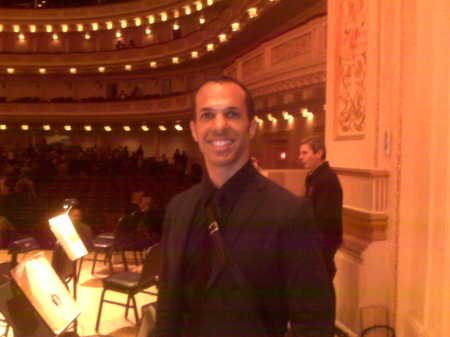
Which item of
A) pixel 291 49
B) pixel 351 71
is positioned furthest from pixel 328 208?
pixel 291 49

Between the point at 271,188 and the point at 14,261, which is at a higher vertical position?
the point at 271,188

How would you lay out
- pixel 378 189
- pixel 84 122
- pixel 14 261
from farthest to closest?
1. pixel 84 122
2. pixel 378 189
3. pixel 14 261

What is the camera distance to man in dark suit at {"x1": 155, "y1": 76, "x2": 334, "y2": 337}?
3.87 feet

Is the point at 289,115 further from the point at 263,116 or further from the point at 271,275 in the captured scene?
the point at 271,275

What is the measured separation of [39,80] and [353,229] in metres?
25.2

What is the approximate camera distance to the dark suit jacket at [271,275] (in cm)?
118

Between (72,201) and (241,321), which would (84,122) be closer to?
(72,201)

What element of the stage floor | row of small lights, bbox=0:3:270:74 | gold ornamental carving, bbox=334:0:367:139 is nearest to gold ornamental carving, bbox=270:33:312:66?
row of small lights, bbox=0:3:270:74

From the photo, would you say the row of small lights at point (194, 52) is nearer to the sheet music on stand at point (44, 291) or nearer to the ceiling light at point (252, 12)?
the ceiling light at point (252, 12)

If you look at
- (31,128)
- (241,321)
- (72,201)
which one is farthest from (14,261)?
(31,128)

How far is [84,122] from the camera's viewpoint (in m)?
24.0

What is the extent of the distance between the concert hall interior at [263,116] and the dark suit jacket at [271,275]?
1.58 metres

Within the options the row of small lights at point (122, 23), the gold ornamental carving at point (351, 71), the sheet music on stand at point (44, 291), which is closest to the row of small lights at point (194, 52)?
the row of small lights at point (122, 23)

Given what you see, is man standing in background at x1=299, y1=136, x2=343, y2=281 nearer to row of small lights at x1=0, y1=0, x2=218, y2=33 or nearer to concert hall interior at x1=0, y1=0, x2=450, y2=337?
concert hall interior at x1=0, y1=0, x2=450, y2=337
